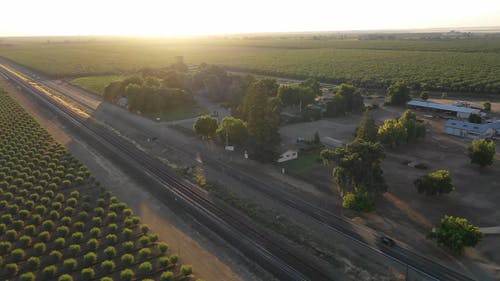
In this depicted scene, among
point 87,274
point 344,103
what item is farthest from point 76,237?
point 344,103

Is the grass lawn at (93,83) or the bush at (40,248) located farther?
the grass lawn at (93,83)

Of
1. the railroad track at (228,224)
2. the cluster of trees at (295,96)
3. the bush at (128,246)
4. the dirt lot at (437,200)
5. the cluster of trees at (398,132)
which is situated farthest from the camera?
the cluster of trees at (295,96)

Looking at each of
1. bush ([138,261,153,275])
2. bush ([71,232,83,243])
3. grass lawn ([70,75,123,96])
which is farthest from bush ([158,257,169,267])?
grass lawn ([70,75,123,96])

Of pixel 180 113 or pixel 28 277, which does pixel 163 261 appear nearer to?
pixel 28 277

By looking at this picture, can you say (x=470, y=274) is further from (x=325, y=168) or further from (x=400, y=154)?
(x=400, y=154)

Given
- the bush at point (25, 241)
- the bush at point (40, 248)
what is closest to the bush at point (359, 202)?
the bush at point (40, 248)

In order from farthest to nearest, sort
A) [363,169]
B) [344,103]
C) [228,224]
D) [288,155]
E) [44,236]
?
[344,103]
[288,155]
[363,169]
[228,224]
[44,236]

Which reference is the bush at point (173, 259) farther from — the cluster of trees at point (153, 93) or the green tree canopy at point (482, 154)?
the cluster of trees at point (153, 93)
